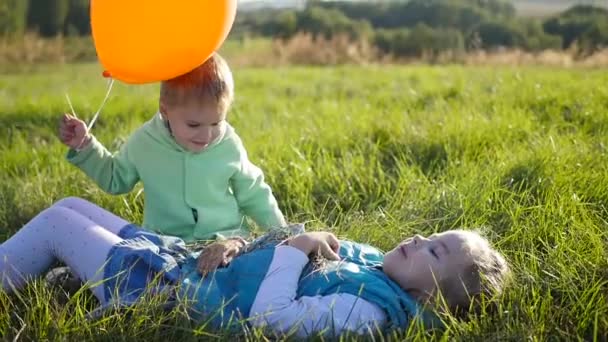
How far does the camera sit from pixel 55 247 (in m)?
2.52

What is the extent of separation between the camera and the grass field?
83.7 inches

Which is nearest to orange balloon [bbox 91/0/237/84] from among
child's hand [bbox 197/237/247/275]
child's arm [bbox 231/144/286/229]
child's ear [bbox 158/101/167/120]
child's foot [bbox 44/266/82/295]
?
child's ear [bbox 158/101/167/120]

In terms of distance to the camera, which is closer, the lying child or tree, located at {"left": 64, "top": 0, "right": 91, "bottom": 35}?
the lying child

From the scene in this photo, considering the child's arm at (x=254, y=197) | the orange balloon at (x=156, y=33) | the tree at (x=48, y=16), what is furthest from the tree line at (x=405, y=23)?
the orange balloon at (x=156, y=33)

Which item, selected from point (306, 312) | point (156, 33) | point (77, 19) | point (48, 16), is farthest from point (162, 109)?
point (48, 16)

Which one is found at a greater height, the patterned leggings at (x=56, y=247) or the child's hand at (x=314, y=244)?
the child's hand at (x=314, y=244)

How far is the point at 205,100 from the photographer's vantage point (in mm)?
2629

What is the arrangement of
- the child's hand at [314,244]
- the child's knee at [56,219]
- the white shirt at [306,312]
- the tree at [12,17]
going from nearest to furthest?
the white shirt at [306,312] → the child's hand at [314,244] → the child's knee at [56,219] → the tree at [12,17]

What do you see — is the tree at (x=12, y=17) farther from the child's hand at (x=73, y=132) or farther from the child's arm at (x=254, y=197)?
the child's arm at (x=254, y=197)

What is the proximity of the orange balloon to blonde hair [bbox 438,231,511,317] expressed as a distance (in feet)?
3.70

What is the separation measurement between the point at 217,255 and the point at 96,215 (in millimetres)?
606

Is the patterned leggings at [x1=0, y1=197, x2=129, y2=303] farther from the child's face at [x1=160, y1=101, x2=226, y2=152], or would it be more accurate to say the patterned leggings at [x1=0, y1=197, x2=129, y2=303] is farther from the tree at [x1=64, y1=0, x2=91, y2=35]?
the tree at [x1=64, y1=0, x2=91, y2=35]

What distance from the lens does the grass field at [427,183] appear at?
212 cm

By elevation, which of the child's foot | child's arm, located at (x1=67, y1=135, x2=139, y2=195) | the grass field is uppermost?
child's arm, located at (x1=67, y1=135, x2=139, y2=195)
